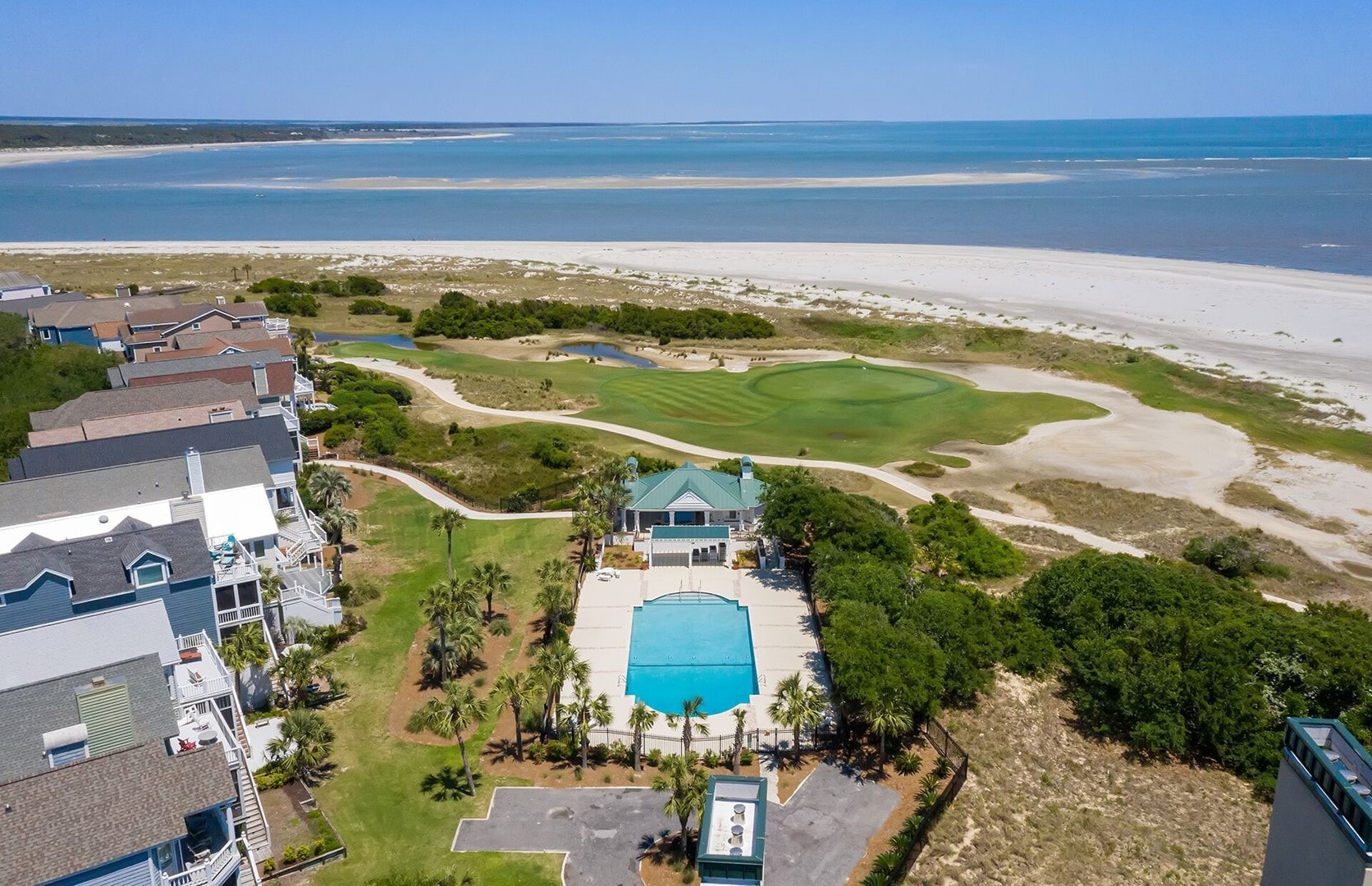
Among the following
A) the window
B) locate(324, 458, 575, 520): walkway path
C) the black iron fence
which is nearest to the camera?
the black iron fence

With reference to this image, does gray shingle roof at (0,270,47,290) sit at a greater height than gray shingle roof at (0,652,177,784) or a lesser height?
greater

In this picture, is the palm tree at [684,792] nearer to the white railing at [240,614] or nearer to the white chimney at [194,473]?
the white railing at [240,614]

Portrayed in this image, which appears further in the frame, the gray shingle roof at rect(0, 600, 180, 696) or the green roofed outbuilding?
the green roofed outbuilding

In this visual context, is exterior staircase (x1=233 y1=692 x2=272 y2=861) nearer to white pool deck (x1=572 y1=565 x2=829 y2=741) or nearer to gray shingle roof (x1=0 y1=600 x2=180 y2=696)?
gray shingle roof (x1=0 y1=600 x2=180 y2=696)

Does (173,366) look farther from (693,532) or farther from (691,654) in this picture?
(691,654)

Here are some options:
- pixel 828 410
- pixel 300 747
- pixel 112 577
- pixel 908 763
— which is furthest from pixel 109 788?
pixel 828 410

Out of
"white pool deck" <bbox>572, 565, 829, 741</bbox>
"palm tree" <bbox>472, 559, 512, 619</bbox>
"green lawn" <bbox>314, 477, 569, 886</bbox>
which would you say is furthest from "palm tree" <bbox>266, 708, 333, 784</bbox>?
"palm tree" <bbox>472, 559, 512, 619</bbox>

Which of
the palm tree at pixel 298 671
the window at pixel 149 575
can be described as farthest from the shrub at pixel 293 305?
the window at pixel 149 575
